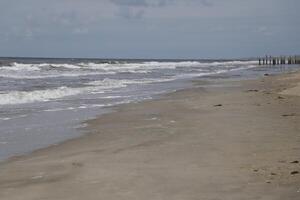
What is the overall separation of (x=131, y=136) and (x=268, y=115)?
4.30 metres

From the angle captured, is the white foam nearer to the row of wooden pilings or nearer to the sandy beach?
the sandy beach

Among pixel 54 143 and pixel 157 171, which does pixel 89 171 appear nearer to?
pixel 157 171

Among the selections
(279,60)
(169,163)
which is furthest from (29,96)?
(279,60)

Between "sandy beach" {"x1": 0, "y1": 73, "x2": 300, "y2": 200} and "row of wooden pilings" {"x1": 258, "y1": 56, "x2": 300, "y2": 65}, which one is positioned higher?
"sandy beach" {"x1": 0, "y1": 73, "x2": 300, "y2": 200}

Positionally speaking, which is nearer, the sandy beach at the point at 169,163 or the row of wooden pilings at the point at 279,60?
the sandy beach at the point at 169,163

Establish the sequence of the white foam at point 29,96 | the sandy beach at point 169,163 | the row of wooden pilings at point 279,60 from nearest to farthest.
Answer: the sandy beach at point 169,163 < the white foam at point 29,96 < the row of wooden pilings at point 279,60

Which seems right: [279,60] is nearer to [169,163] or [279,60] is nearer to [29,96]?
[29,96]

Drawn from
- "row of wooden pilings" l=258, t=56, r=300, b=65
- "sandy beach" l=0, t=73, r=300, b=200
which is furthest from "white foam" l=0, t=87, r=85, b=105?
"row of wooden pilings" l=258, t=56, r=300, b=65

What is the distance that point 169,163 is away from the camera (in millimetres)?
7551

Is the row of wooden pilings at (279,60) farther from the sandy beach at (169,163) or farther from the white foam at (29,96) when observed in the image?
the sandy beach at (169,163)

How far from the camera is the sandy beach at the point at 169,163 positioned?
6.02 m

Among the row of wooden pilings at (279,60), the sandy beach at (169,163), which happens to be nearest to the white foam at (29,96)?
the sandy beach at (169,163)

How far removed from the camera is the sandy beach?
602 cm

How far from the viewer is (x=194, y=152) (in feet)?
27.4
